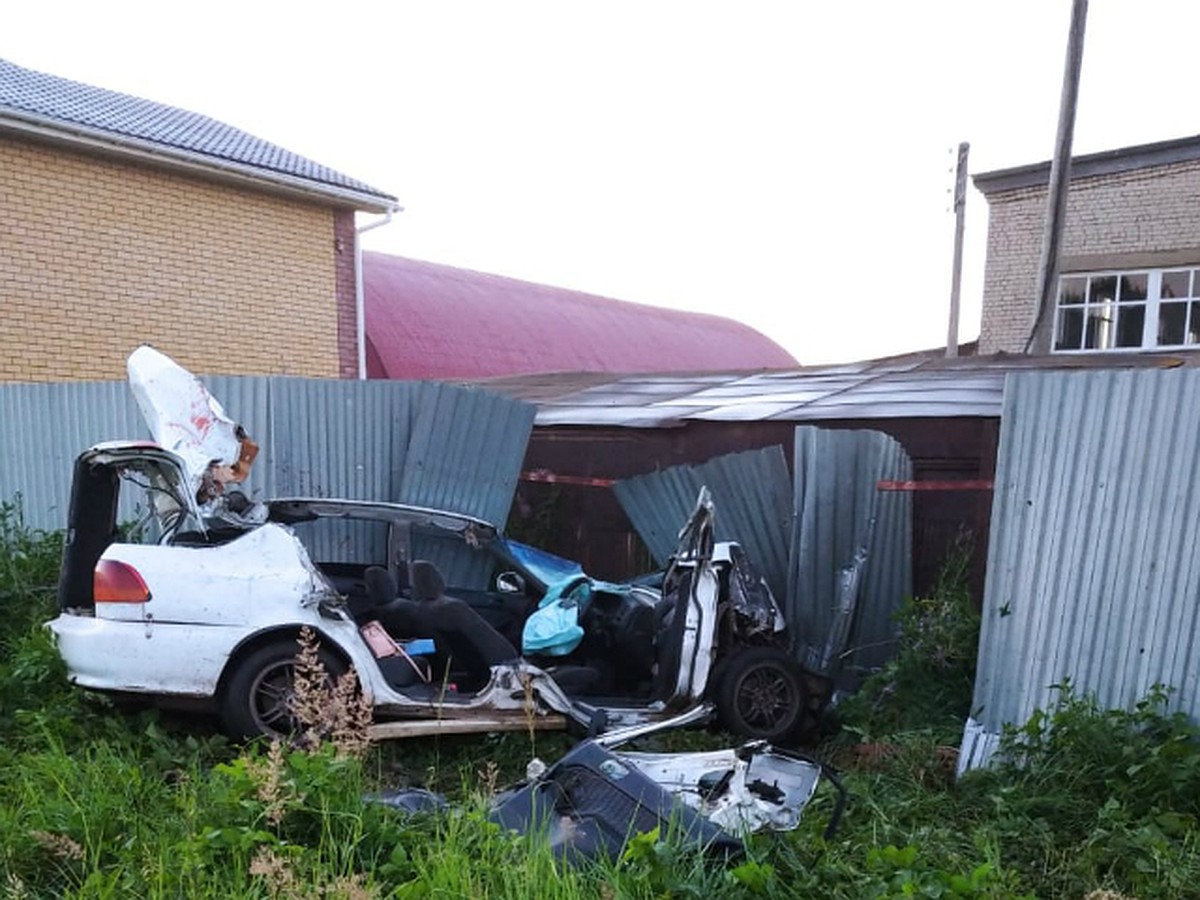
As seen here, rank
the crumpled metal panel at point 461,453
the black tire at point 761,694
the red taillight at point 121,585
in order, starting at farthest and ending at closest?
1. the crumpled metal panel at point 461,453
2. the black tire at point 761,694
3. the red taillight at point 121,585

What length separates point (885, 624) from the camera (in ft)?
18.9

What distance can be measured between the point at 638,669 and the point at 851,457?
189cm

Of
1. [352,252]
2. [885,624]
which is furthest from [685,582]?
[352,252]

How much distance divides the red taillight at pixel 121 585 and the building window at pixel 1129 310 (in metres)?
15.0

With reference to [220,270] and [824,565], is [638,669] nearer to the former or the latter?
[824,565]

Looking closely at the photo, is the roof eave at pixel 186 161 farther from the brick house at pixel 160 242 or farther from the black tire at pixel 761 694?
the black tire at pixel 761 694

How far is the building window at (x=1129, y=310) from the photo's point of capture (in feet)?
47.9

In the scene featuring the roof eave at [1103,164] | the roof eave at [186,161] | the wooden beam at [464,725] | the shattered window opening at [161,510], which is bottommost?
the wooden beam at [464,725]

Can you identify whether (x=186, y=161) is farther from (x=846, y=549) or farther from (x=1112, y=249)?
(x=1112, y=249)

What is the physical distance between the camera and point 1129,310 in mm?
15180

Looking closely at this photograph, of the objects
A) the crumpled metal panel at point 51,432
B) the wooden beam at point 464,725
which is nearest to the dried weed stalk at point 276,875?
the wooden beam at point 464,725

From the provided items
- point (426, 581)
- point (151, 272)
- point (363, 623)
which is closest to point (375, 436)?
point (363, 623)

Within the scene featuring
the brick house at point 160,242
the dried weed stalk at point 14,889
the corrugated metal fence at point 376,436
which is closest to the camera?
the dried weed stalk at point 14,889

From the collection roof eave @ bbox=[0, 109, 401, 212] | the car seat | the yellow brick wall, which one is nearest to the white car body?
the car seat
